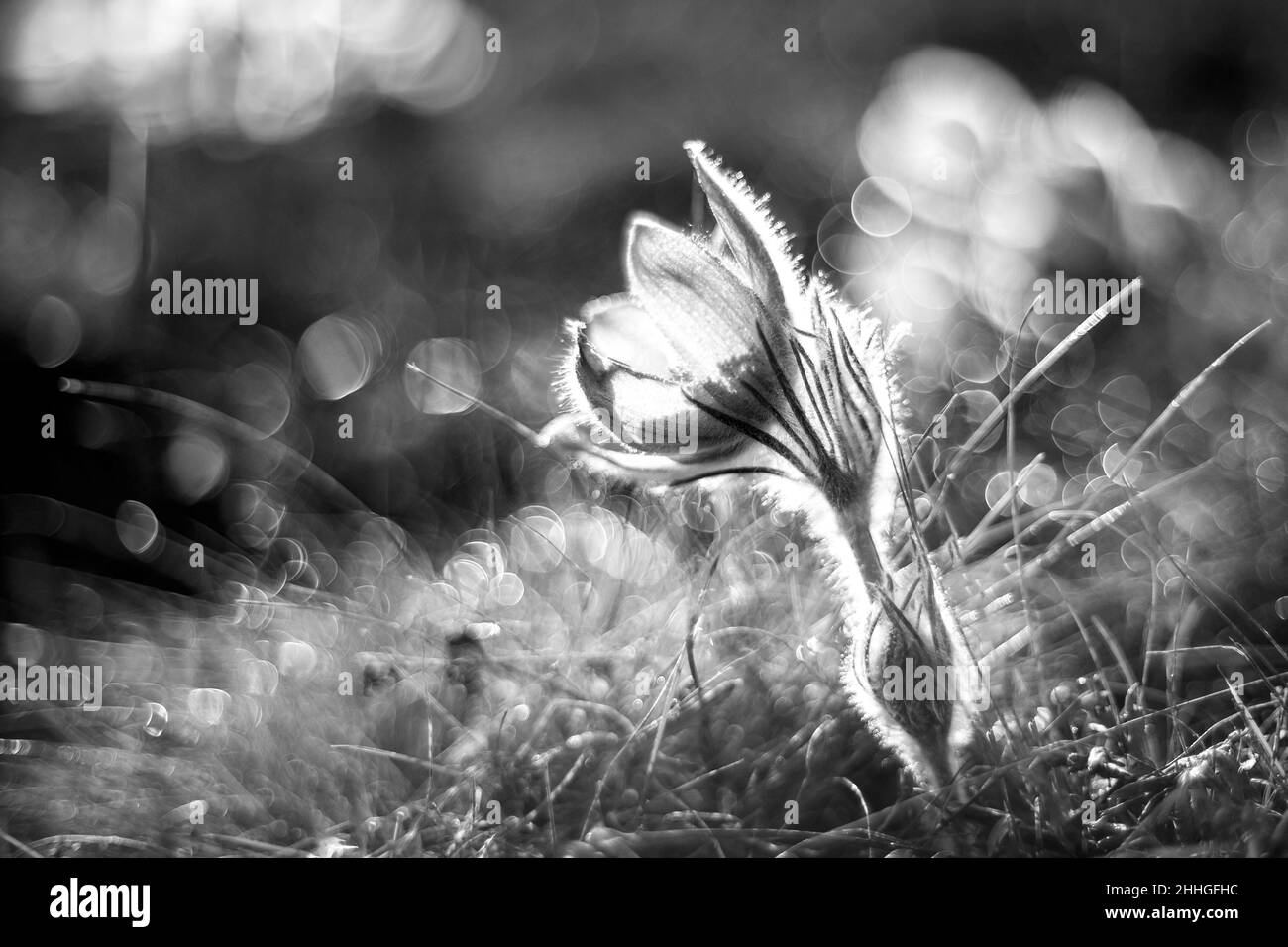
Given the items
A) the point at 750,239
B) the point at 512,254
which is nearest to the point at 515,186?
the point at 512,254

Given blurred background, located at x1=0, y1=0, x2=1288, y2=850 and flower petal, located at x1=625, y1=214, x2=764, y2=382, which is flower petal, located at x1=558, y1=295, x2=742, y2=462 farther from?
blurred background, located at x1=0, y1=0, x2=1288, y2=850

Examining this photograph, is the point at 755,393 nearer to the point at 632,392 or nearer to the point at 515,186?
the point at 632,392

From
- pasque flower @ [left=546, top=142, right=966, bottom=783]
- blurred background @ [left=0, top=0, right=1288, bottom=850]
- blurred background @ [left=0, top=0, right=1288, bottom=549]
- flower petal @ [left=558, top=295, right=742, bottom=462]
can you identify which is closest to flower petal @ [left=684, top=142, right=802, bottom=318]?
pasque flower @ [left=546, top=142, right=966, bottom=783]

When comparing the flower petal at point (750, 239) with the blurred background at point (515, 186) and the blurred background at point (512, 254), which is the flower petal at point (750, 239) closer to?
the blurred background at point (512, 254)

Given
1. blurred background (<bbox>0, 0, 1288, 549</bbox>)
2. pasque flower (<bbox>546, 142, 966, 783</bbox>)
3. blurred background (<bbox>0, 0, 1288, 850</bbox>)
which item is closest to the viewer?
pasque flower (<bbox>546, 142, 966, 783</bbox>)

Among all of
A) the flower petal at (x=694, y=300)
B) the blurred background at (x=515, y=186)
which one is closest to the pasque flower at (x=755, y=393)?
the flower petal at (x=694, y=300)

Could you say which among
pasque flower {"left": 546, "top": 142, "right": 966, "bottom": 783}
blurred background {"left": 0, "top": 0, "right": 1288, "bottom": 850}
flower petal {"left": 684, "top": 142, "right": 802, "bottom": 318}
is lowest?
pasque flower {"left": 546, "top": 142, "right": 966, "bottom": 783}
